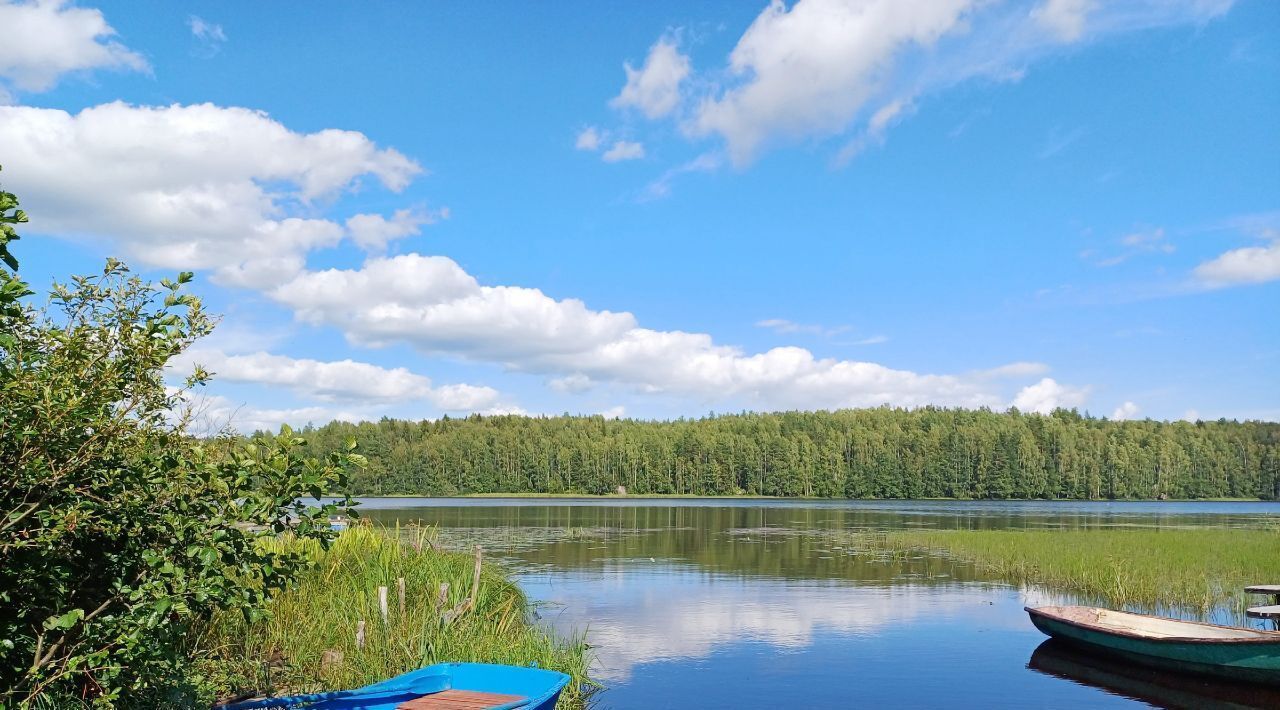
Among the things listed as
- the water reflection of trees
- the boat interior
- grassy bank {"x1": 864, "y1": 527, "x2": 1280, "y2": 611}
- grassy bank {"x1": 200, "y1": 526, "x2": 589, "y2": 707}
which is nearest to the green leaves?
grassy bank {"x1": 200, "y1": 526, "x2": 589, "y2": 707}

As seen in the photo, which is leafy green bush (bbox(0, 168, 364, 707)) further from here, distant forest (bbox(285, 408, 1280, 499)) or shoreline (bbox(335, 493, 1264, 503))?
distant forest (bbox(285, 408, 1280, 499))

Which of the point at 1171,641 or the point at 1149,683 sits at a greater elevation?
the point at 1171,641

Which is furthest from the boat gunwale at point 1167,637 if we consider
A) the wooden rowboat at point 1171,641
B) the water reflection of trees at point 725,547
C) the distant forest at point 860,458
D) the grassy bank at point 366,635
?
the distant forest at point 860,458

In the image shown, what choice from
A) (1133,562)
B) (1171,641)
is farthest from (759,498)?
(1171,641)

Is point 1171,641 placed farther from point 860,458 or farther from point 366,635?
point 860,458

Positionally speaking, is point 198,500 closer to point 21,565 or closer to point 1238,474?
point 21,565

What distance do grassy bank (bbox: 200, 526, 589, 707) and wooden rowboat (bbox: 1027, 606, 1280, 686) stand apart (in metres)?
11.3

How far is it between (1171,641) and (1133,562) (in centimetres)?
1599

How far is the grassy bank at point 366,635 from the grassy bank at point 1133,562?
1892 cm

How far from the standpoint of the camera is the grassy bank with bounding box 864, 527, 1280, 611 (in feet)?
88.0

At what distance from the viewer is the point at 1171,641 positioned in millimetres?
17906

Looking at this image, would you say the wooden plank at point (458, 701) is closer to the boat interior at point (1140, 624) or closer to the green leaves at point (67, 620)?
the green leaves at point (67, 620)

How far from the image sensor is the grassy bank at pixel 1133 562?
26.8 meters

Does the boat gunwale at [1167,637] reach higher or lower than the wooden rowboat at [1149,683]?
higher
